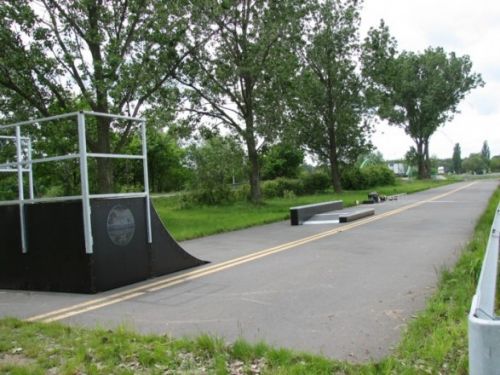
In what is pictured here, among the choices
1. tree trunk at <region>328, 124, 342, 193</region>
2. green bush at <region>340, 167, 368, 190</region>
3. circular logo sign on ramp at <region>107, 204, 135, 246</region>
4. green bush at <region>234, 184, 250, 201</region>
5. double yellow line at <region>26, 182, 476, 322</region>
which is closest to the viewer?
double yellow line at <region>26, 182, 476, 322</region>

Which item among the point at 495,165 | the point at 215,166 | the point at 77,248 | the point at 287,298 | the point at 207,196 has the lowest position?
the point at 287,298

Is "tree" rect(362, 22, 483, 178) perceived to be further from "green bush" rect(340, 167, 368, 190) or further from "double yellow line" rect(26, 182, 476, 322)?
"double yellow line" rect(26, 182, 476, 322)

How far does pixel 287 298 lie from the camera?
6773mm

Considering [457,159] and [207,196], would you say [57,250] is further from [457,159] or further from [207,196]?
[457,159]

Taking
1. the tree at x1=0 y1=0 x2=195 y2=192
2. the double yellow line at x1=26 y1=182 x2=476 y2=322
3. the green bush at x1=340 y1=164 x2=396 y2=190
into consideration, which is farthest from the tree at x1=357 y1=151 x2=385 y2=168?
the double yellow line at x1=26 y1=182 x2=476 y2=322

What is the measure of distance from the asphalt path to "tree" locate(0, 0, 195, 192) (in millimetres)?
7950

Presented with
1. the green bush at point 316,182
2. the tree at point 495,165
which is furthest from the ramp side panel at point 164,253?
the tree at point 495,165

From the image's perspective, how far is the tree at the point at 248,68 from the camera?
2461cm

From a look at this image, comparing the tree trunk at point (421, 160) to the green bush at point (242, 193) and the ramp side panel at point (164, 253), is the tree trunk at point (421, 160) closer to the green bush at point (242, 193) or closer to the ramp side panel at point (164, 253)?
the green bush at point (242, 193)

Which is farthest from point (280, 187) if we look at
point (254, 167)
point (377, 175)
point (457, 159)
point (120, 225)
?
point (457, 159)

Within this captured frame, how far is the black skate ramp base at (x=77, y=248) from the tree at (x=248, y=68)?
16.2 meters

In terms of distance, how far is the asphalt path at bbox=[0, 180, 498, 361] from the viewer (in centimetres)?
524

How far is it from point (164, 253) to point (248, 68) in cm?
1697

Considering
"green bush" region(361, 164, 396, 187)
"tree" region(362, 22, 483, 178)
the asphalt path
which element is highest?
"tree" region(362, 22, 483, 178)
